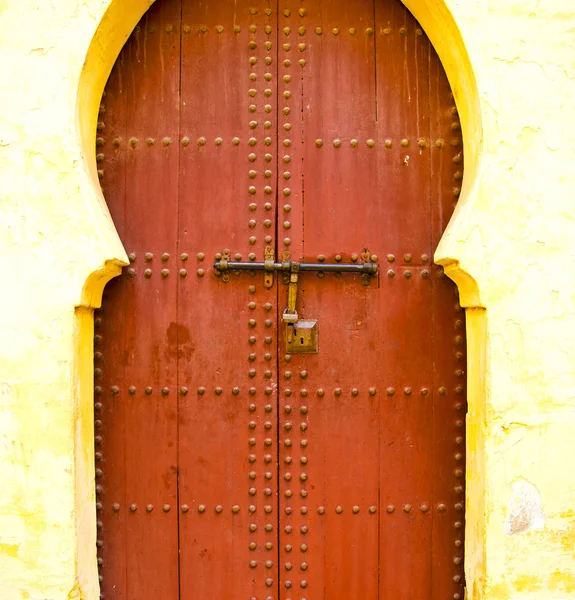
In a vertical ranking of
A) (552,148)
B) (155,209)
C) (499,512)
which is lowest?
(499,512)

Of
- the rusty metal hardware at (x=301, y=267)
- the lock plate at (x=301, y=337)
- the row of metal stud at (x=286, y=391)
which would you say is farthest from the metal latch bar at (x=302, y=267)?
the row of metal stud at (x=286, y=391)

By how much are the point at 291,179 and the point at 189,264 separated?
505 mm

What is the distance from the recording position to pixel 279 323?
2203 millimetres

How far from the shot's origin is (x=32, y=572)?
196cm

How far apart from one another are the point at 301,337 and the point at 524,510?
3.17 ft

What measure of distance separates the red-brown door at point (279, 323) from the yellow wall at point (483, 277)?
0.24 m

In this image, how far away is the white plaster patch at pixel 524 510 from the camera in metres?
1.96

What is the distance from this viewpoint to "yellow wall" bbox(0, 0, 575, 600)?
1954 mm

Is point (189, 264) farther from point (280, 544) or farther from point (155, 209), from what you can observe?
point (280, 544)

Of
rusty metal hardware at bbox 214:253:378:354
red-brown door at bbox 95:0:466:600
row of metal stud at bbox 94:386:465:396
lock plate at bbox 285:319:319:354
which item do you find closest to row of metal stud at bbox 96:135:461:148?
red-brown door at bbox 95:0:466:600

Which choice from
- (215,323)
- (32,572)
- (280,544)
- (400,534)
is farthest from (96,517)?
(400,534)

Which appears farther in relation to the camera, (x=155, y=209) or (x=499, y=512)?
(x=155, y=209)

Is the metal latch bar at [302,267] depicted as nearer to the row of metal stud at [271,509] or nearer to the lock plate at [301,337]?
the lock plate at [301,337]

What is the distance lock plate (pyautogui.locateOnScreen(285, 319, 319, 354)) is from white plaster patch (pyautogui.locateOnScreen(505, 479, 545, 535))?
856 millimetres
